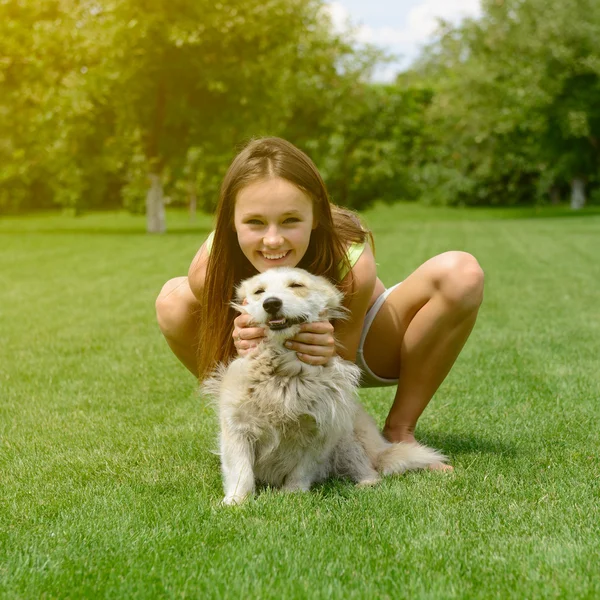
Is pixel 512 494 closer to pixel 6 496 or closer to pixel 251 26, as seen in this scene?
pixel 6 496

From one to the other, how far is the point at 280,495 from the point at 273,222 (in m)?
1.01

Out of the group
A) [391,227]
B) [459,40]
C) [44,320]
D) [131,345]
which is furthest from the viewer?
[459,40]

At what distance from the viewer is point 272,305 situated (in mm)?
2725

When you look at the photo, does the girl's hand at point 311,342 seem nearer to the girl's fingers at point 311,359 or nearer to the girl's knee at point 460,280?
the girl's fingers at point 311,359

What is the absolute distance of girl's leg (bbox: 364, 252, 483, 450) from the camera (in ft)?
11.4

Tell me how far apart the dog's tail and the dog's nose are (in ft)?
2.52

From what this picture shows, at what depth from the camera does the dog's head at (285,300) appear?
2.75 metres

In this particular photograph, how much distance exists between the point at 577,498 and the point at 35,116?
67.1 feet

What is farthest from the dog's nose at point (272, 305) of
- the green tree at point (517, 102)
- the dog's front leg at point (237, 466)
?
the green tree at point (517, 102)

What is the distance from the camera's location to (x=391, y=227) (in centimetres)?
2248

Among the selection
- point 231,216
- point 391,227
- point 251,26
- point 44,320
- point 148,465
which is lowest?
point 391,227

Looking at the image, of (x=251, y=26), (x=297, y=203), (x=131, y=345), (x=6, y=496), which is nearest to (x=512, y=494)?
(x=297, y=203)

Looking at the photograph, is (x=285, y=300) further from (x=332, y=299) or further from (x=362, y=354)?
(x=362, y=354)

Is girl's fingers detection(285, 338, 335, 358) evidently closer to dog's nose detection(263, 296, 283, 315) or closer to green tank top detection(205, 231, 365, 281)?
dog's nose detection(263, 296, 283, 315)
